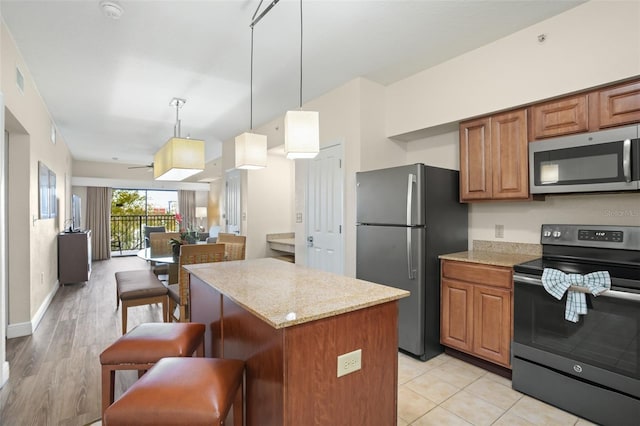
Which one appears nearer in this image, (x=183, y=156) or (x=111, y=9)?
(x=111, y=9)

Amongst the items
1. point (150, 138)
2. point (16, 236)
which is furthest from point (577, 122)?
point (150, 138)

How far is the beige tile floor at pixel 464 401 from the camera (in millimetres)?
2082

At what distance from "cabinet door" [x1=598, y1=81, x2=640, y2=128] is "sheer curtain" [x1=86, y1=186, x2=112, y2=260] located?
35.5ft

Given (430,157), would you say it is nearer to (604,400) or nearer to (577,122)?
(577,122)

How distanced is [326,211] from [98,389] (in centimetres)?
265

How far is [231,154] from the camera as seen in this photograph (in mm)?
6266

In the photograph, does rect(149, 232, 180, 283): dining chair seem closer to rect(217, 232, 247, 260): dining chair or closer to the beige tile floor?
rect(217, 232, 247, 260): dining chair

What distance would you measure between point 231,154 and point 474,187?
181 inches

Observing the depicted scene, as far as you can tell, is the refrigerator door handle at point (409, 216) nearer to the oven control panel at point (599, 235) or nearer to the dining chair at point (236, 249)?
the oven control panel at point (599, 235)

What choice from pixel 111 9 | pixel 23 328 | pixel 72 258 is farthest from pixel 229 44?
pixel 72 258

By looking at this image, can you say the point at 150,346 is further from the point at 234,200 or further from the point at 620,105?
the point at 234,200

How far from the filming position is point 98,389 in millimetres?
2383

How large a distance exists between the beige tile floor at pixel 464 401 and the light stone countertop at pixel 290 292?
106cm

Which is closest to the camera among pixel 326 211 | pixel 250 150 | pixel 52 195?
pixel 250 150
